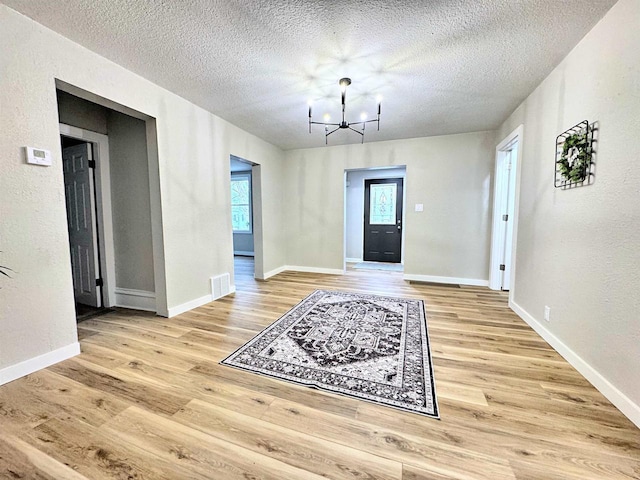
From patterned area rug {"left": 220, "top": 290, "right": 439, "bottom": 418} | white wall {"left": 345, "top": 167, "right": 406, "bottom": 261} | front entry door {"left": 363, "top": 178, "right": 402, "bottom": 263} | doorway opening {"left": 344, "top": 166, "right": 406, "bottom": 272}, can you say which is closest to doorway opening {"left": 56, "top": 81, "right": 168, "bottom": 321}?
patterned area rug {"left": 220, "top": 290, "right": 439, "bottom": 418}

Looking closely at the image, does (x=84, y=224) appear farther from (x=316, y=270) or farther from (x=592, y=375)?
(x=592, y=375)

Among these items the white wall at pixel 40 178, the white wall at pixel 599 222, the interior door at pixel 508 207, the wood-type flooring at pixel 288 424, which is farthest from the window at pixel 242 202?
the white wall at pixel 599 222

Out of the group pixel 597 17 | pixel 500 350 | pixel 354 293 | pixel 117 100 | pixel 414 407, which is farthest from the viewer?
pixel 354 293

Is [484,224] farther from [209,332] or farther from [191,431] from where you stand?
[191,431]

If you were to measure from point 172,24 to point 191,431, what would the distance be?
2.60m

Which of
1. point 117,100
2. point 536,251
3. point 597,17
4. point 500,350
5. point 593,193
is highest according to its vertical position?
point 597,17

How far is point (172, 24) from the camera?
1.88 metres

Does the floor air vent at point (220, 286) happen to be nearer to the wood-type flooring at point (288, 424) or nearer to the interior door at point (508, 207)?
the wood-type flooring at point (288, 424)

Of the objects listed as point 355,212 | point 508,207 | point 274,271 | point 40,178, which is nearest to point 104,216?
point 40,178

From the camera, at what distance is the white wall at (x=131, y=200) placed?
308 centimetres

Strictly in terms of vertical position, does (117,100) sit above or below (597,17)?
below

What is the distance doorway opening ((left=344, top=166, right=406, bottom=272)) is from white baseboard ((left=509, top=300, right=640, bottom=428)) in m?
3.78

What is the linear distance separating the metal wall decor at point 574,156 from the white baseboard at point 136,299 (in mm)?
4217

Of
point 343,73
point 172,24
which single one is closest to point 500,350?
point 343,73
